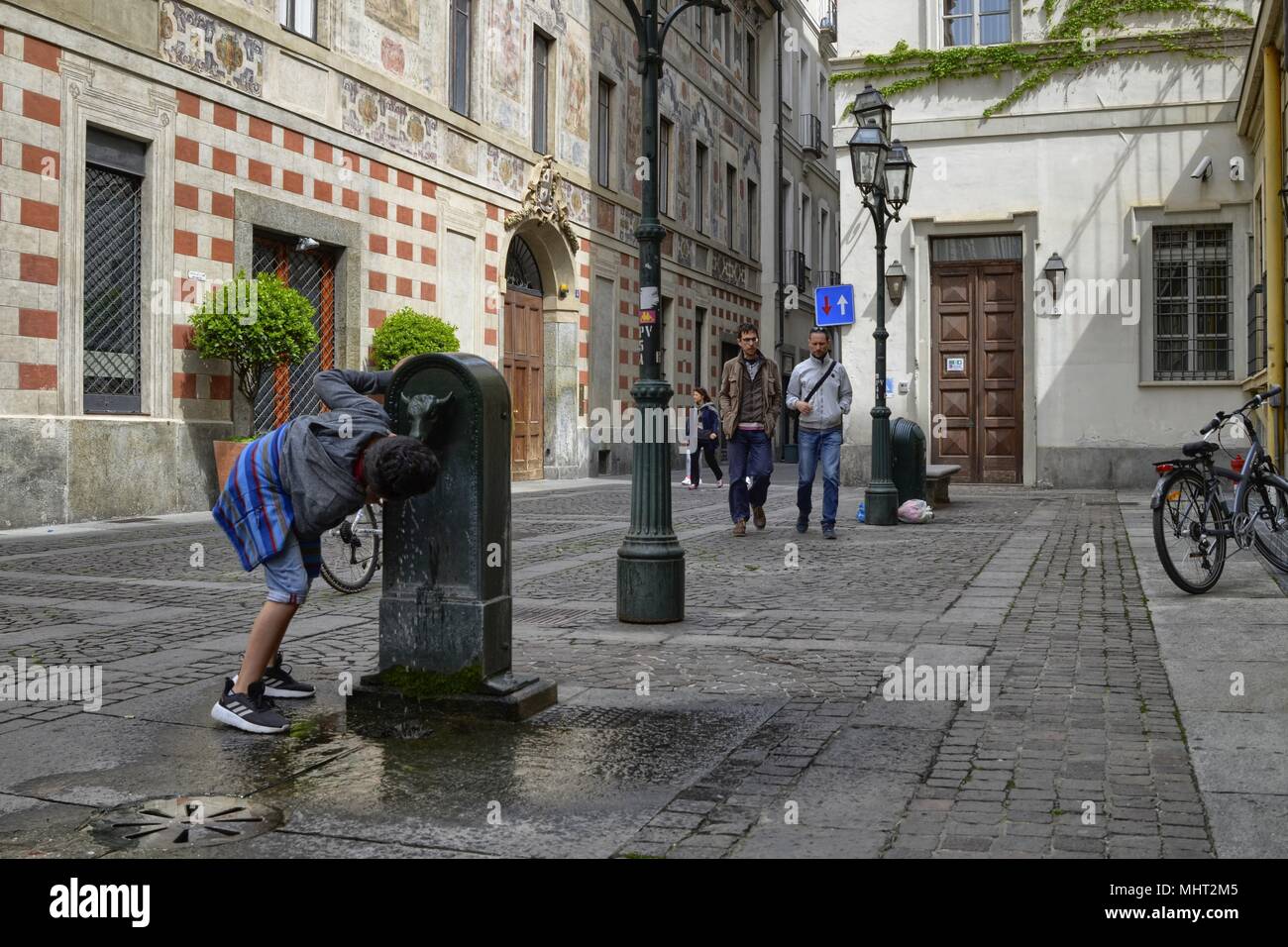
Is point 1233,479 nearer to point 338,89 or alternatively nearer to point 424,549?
point 424,549

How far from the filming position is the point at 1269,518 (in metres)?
8.12

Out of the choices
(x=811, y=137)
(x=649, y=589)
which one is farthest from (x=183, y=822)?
(x=811, y=137)

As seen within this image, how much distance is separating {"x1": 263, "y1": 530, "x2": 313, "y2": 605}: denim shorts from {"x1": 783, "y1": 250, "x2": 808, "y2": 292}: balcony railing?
111 feet

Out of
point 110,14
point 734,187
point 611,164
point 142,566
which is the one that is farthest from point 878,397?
point 734,187

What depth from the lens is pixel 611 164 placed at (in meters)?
26.5

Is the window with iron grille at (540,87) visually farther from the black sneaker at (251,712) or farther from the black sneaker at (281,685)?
the black sneaker at (251,712)

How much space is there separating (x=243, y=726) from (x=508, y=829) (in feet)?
4.88

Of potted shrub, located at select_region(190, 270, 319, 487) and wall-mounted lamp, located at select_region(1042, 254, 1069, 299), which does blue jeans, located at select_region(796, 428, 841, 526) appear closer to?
potted shrub, located at select_region(190, 270, 319, 487)

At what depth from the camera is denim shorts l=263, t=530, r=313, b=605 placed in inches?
187

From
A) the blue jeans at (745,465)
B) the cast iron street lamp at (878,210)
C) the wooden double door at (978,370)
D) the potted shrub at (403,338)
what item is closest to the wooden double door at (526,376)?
the potted shrub at (403,338)

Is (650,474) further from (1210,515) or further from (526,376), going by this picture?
(526,376)

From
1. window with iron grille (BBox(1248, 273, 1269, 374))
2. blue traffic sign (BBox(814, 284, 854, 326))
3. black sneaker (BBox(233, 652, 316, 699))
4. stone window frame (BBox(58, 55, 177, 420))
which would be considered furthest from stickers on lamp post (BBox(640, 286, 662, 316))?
→ blue traffic sign (BBox(814, 284, 854, 326))

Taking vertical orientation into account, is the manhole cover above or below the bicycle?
below

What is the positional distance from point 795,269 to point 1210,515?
31.4 metres
